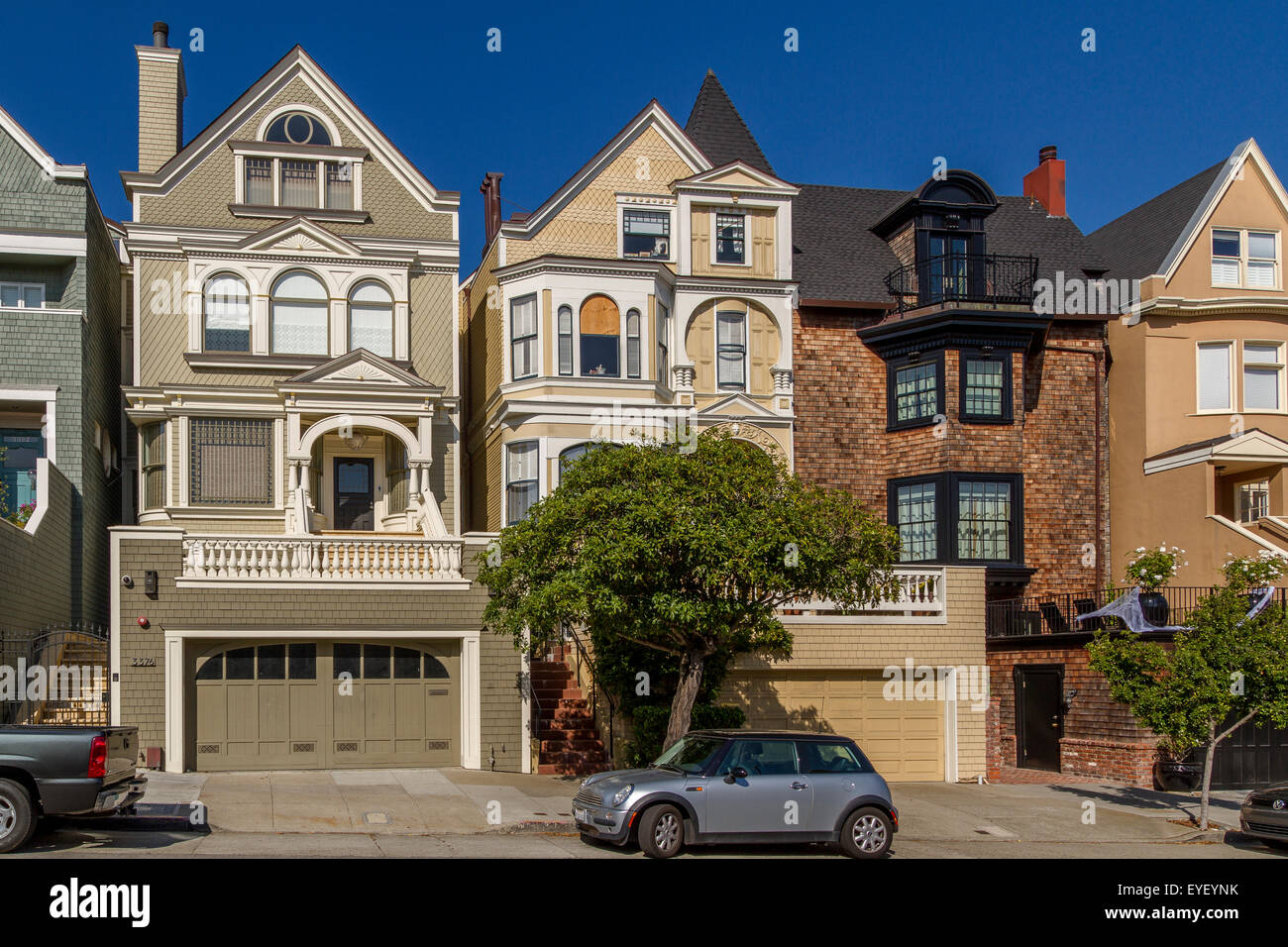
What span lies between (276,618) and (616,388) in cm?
1020

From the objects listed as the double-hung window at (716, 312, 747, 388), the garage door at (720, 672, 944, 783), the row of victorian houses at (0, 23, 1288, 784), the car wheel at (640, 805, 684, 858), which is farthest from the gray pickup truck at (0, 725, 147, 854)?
the double-hung window at (716, 312, 747, 388)

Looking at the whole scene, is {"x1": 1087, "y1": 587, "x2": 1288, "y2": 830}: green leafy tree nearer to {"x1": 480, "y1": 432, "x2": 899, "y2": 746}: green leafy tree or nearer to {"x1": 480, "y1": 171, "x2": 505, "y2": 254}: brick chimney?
{"x1": 480, "y1": 432, "x2": 899, "y2": 746}: green leafy tree

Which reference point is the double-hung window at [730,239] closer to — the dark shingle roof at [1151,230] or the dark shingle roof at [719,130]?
the dark shingle roof at [719,130]

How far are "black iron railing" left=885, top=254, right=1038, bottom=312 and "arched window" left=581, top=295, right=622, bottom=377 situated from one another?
7.38 meters

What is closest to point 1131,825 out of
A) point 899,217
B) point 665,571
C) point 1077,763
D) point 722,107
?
point 1077,763

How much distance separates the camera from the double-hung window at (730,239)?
3195cm

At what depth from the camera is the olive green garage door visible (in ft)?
72.7

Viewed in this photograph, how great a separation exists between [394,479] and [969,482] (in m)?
A: 13.6

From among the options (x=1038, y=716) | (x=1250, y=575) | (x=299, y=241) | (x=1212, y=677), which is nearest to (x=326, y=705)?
(x=299, y=241)

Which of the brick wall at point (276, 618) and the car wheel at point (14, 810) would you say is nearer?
the car wheel at point (14, 810)

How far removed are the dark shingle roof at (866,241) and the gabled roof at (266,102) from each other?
9.22 meters

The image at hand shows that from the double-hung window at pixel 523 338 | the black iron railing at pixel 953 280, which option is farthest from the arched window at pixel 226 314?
the black iron railing at pixel 953 280

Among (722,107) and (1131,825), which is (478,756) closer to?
(1131,825)

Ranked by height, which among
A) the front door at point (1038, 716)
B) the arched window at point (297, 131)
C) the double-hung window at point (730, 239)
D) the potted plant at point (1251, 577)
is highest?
the arched window at point (297, 131)
